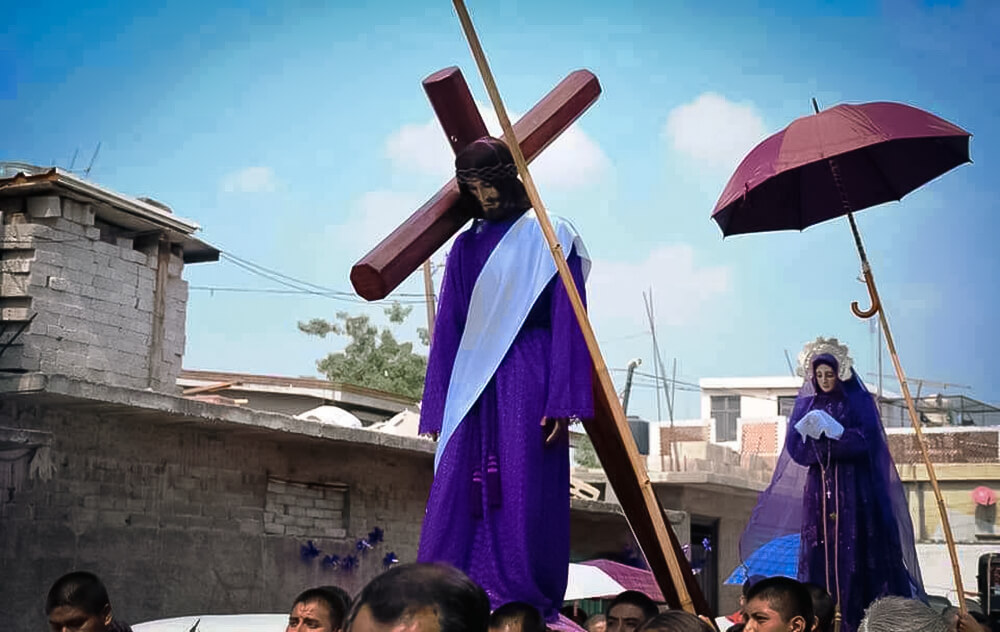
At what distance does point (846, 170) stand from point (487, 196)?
2.67m

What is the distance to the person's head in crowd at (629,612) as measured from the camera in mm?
5445

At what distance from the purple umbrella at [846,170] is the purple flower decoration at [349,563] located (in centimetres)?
766

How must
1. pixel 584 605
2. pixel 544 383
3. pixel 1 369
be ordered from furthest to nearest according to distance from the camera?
pixel 584 605 → pixel 1 369 → pixel 544 383

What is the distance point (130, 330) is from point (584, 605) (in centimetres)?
897

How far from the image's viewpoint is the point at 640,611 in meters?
5.51

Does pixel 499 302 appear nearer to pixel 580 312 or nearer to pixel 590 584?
pixel 580 312

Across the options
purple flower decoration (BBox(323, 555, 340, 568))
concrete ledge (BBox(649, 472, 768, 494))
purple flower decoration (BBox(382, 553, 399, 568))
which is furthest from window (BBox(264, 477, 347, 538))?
concrete ledge (BBox(649, 472, 768, 494))

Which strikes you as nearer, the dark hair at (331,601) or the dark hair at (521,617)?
the dark hair at (521,617)

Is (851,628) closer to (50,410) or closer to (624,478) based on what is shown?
(624,478)

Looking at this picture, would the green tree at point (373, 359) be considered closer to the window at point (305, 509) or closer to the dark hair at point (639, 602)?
the window at point (305, 509)

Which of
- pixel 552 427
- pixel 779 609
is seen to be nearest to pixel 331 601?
pixel 552 427

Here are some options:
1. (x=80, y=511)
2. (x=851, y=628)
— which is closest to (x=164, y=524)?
(x=80, y=511)

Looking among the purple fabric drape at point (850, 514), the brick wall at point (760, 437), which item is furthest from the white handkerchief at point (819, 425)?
the brick wall at point (760, 437)

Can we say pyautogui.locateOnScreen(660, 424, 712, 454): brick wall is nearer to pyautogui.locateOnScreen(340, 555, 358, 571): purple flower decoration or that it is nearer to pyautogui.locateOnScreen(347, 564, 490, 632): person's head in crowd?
pyautogui.locateOnScreen(340, 555, 358, 571): purple flower decoration
